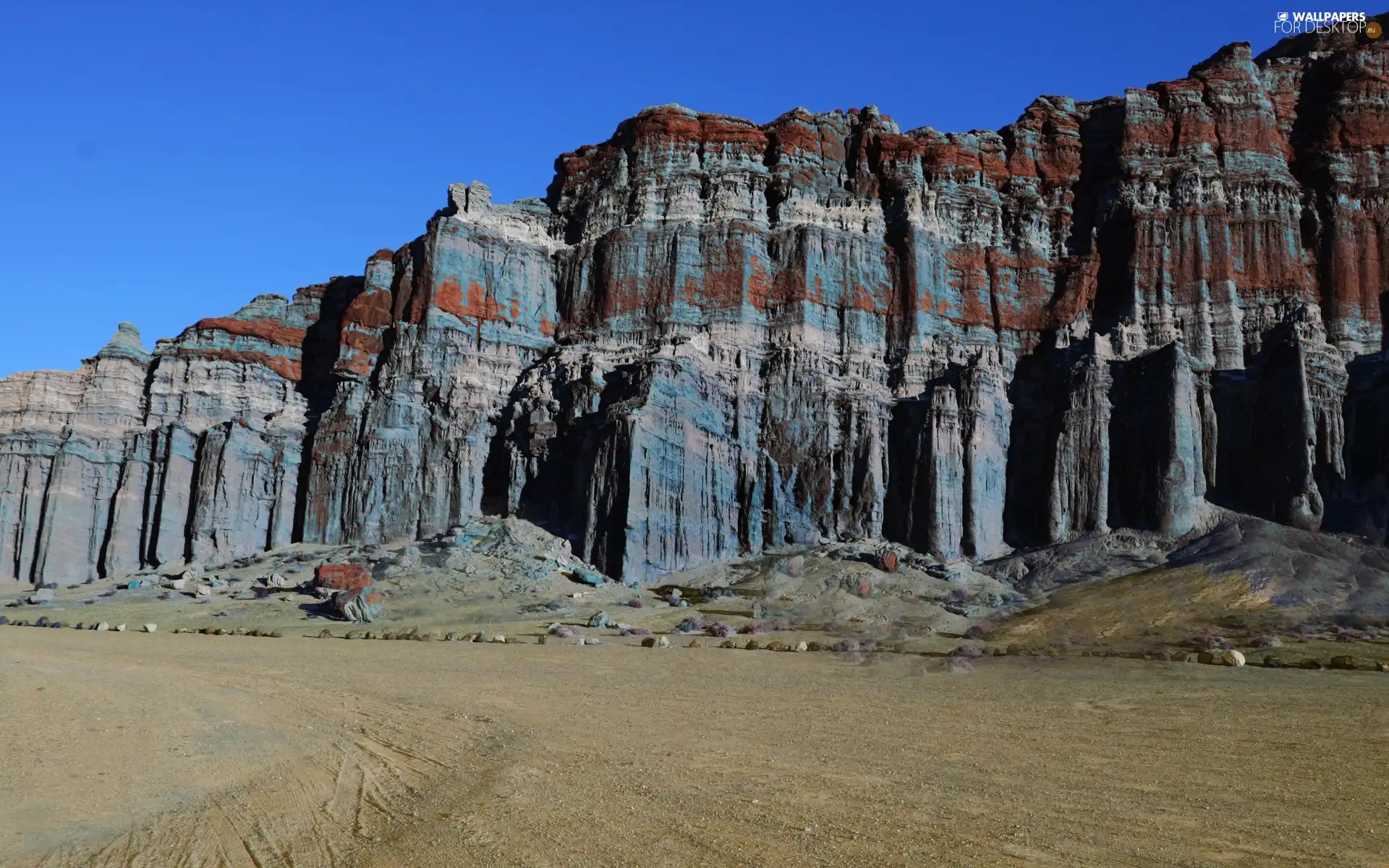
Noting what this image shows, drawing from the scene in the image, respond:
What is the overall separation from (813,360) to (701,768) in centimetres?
5191

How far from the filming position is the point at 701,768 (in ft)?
52.2

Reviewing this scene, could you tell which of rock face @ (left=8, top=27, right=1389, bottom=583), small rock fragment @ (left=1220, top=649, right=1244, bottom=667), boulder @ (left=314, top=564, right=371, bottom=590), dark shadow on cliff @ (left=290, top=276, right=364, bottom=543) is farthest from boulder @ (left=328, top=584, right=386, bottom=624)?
small rock fragment @ (left=1220, top=649, right=1244, bottom=667)

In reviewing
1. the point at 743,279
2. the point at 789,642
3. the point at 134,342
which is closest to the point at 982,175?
the point at 743,279

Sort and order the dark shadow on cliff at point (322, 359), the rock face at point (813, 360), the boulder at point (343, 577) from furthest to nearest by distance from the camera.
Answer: the dark shadow on cliff at point (322, 359) → the rock face at point (813, 360) → the boulder at point (343, 577)

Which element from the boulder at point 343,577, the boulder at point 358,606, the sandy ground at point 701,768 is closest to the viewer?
the sandy ground at point 701,768

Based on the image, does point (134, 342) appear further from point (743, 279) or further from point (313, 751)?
point (313, 751)

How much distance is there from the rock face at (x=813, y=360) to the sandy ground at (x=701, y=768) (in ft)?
105

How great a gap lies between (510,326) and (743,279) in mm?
16290

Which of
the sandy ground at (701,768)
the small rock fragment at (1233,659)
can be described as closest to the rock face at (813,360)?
the small rock fragment at (1233,659)

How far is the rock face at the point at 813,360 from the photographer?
58.3 metres

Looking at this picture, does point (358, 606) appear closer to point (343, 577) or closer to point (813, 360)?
point (343, 577)

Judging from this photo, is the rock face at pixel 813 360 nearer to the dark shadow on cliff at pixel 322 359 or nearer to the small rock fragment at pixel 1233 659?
the dark shadow on cliff at pixel 322 359

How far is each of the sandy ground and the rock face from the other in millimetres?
31976

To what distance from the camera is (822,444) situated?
207 feet
